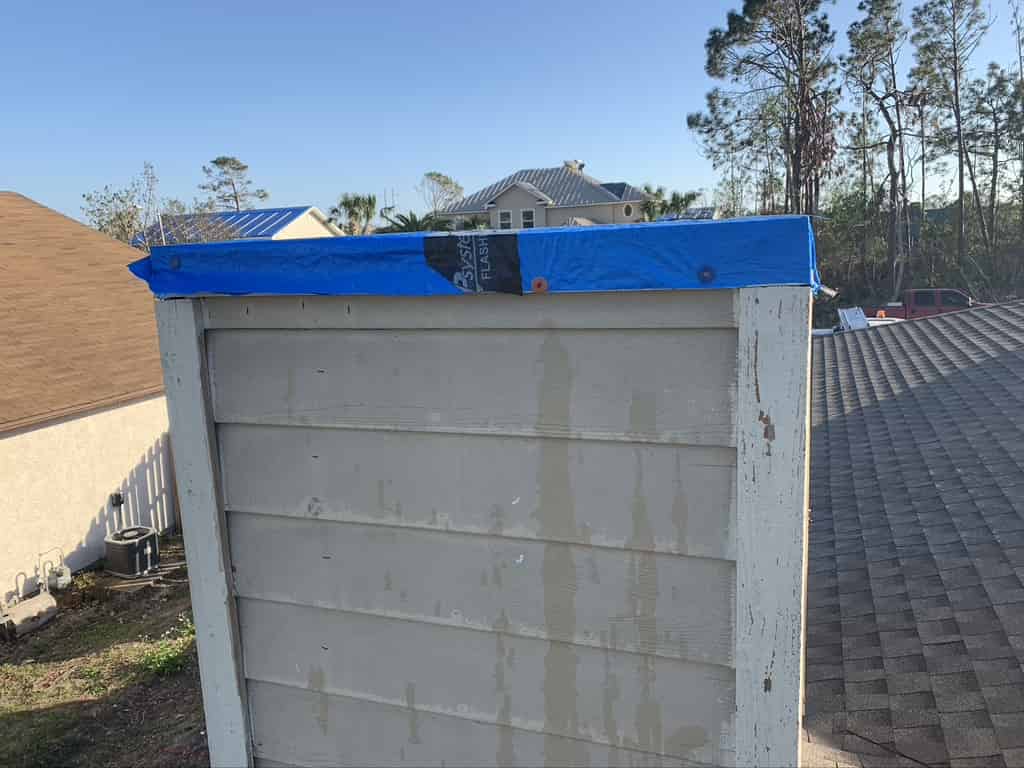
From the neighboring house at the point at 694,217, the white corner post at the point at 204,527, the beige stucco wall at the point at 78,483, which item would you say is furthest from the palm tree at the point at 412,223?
the white corner post at the point at 204,527

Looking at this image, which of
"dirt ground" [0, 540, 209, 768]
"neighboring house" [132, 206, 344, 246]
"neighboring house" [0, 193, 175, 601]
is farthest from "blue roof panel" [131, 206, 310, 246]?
"dirt ground" [0, 540, 209, 768]

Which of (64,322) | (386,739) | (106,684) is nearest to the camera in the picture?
(386,739)

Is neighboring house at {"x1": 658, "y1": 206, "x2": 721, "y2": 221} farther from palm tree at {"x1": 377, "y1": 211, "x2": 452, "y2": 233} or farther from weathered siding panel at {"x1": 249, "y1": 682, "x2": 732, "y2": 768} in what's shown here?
palm tree at {"x1": 377, "y1": 211, "x2": 452, "y2": 233}

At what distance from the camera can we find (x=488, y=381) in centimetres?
156

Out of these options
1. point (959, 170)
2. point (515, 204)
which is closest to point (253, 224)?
point (515, 204)

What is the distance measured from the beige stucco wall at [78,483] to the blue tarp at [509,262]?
8.17m

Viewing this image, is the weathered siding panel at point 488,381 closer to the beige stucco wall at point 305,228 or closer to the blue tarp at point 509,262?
the blue tarp at point 509,262

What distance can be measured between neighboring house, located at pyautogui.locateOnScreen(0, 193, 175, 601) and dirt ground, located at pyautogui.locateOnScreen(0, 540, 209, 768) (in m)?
0.80

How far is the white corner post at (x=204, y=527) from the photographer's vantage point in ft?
5.76

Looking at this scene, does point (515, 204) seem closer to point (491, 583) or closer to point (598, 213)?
point (598, 213)

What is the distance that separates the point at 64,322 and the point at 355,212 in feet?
78.8

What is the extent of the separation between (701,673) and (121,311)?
1280cm

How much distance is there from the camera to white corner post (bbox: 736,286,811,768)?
131 cm

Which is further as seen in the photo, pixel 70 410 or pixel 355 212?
pixel 355 212
